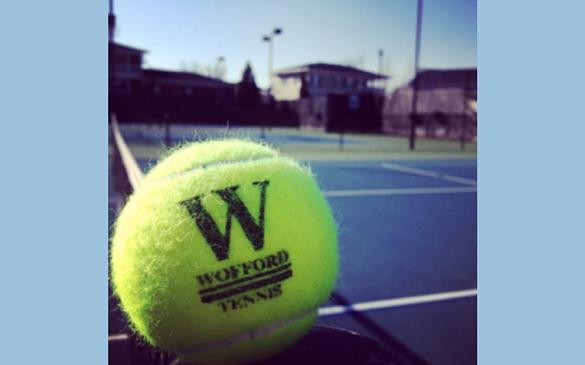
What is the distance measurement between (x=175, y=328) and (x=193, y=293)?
2.5 inches

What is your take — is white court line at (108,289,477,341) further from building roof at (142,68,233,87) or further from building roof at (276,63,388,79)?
building roof at (142,68,233,87)

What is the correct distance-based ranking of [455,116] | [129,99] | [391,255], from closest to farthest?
1. [391,255]
2. [129,99]
3. [455,116]

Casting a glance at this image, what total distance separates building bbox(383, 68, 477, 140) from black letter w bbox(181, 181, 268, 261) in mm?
9061

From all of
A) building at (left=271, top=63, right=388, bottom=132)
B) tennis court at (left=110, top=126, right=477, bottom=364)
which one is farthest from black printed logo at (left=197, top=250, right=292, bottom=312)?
building at (left=271, top=63, right=388, bottom=132)

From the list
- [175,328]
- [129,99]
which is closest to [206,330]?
[175,328]

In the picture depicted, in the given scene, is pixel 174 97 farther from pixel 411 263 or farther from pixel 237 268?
pixel 237 268

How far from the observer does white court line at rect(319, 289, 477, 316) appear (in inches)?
65.7

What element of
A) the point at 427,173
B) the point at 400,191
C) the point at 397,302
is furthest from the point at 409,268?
the point at 427,173

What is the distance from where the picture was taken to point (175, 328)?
2.14 feet

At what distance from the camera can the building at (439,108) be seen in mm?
10570

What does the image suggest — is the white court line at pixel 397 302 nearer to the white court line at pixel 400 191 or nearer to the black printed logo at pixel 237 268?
Answer: the black printed logo at pixel 237 268

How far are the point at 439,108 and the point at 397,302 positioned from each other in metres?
11.0

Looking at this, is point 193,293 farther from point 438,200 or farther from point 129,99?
point 129,99
